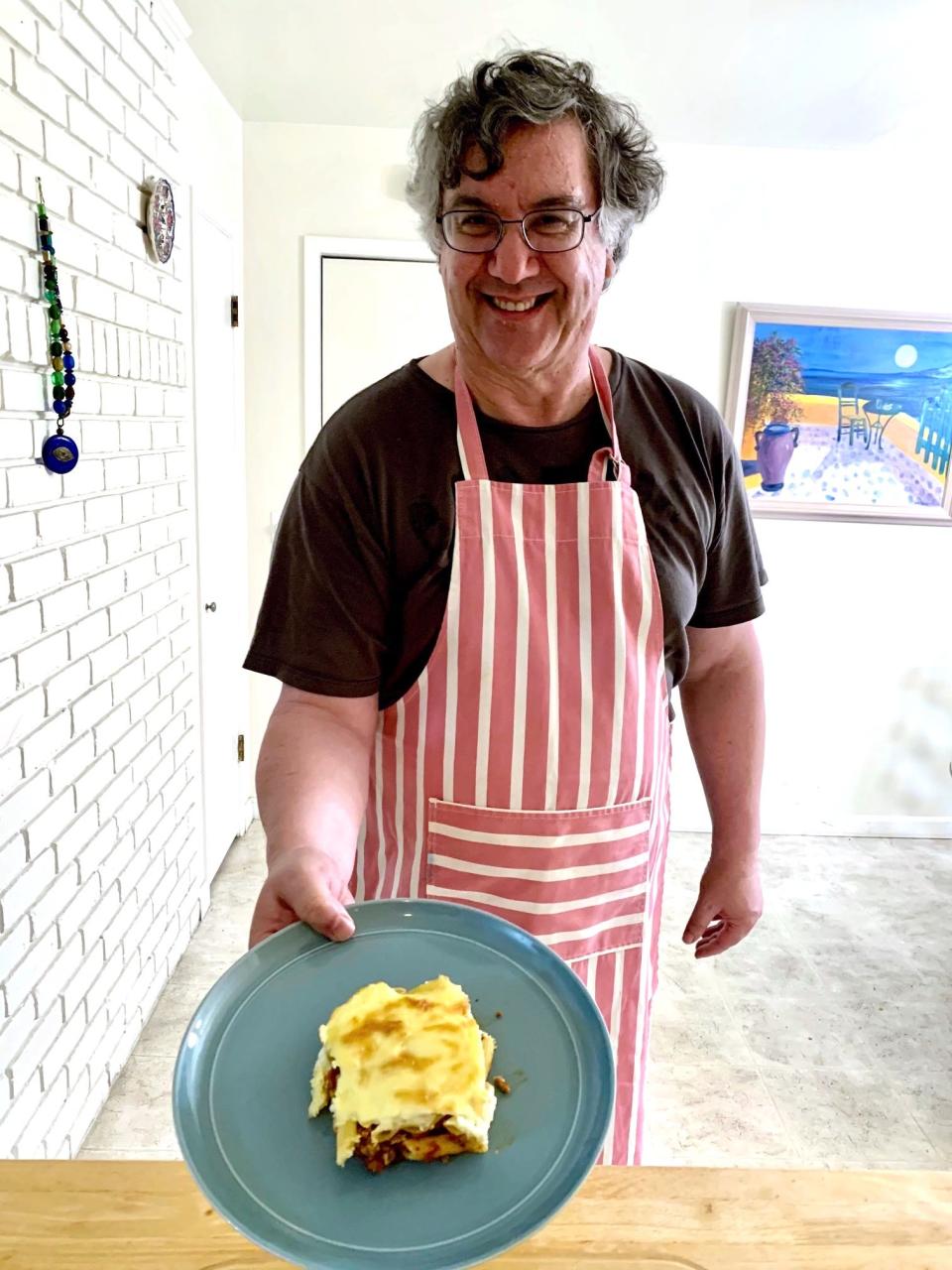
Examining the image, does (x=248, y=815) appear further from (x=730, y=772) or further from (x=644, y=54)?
(x=644, y=54)

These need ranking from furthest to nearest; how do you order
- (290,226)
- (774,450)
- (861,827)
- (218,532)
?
(861,827) < (774,450) < (290,226) < (218,532)

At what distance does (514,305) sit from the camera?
100 centimetres

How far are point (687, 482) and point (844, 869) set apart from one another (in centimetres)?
274

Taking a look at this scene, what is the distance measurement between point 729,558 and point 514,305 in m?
0.47

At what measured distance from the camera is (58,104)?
157 cm

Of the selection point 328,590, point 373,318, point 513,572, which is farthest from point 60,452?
point 373,318

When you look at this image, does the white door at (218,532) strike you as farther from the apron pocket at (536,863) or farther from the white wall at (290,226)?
the apron pocket at (536,863)

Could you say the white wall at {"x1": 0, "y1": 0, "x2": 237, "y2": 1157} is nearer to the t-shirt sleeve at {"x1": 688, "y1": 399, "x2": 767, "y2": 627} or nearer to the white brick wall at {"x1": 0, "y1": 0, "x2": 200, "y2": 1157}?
the white brick wall at {"x1": 0, "y1": 0, "x2": 200, "y2": 1157}

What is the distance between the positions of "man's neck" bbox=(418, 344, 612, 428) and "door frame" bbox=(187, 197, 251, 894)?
1.69 m

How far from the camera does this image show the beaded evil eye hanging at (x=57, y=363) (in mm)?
1522

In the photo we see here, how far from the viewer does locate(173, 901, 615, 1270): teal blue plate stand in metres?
0.57

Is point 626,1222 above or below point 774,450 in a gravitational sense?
below

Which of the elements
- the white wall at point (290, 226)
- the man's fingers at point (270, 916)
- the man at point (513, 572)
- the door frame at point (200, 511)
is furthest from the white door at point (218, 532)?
the man's fingers at point (270, 916)

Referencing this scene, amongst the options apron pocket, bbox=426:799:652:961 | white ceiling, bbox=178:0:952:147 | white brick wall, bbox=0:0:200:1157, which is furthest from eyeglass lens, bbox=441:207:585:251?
white ceiling, bbox=178:0:952:147
